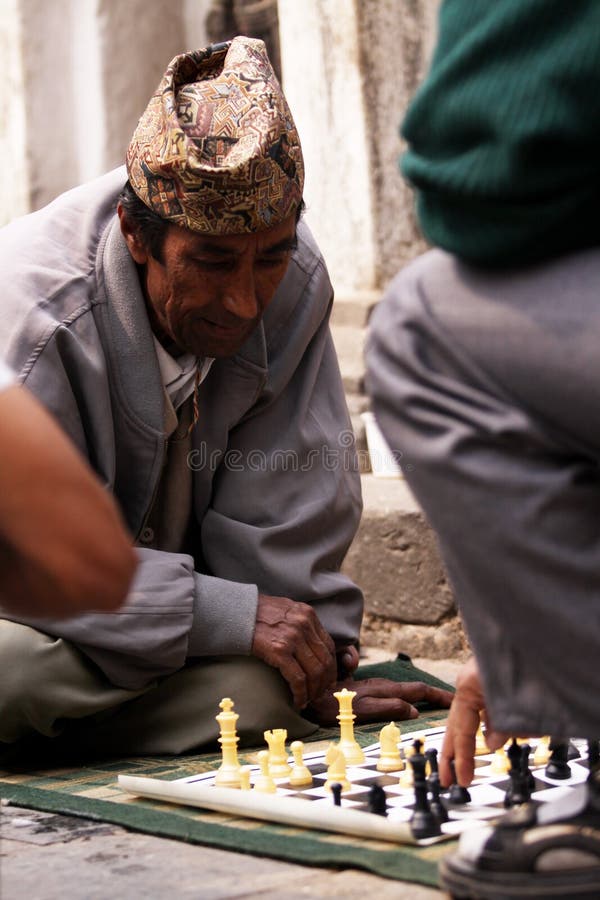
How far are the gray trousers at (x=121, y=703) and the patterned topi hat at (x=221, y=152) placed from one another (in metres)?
1.02

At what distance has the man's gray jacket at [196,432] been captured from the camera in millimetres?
3275

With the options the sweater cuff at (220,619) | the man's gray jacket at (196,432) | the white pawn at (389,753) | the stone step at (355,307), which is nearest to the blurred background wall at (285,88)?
the stone step at (355,307)

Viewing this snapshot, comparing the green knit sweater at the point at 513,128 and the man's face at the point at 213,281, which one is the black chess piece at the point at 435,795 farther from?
A: the man's face at the point at 213,281

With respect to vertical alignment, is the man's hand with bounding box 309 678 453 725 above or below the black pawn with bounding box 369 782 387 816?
below

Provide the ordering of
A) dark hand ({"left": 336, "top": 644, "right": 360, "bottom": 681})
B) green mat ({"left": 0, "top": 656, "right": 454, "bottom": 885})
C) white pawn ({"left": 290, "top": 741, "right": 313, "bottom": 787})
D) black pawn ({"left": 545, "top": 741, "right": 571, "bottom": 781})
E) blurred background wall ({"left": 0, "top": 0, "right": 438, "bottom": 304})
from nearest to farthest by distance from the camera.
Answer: green mat ({"left": 0, "top": 656, "right": 454, "bottom": 885}) → black pawn ({"left": 545, "top": 741, "right": 571, "bottom": 781}) → white pawn ({"left": 290, "top": 741, "right": 313, "bottom": 787}) → dark hand ({"left": 336, "top": 644, "right": 360, "bottom": 681}) → blurred background wall ({"left": 0, "top": 0, "right": 438, "bottom": 304})

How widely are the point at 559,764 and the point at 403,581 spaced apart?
218cm

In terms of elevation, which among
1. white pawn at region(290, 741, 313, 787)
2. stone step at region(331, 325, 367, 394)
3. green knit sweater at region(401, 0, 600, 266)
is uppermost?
green knit sweater at region(401, 0, 600, 266)

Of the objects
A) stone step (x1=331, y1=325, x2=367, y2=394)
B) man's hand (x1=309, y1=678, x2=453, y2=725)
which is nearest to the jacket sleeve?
man's hand (x1=309, y1=678, x2=453, y2=725)

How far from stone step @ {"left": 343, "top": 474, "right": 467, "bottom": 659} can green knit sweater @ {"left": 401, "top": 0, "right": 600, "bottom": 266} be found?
2.83m

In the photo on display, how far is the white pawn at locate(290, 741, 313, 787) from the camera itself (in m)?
2.81

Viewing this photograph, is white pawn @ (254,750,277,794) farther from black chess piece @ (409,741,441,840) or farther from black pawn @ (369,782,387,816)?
black chess piece @ (409,741,441,840)

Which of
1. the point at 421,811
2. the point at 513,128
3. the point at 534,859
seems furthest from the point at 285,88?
the point at 534,859

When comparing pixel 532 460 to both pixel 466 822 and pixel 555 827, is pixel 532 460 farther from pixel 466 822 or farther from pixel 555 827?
pixel 466 822

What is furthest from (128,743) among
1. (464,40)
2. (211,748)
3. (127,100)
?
(127,100)
